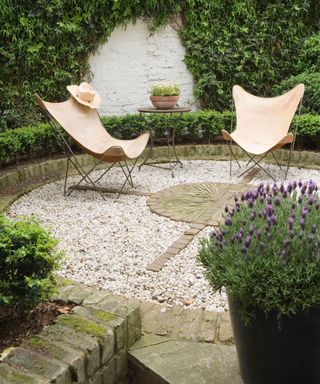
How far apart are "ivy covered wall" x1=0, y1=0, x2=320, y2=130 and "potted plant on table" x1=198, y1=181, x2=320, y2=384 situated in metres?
5.07

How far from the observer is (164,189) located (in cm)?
461

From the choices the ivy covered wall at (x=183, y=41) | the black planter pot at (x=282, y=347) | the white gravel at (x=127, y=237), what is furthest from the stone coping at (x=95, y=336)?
the ivy covered wall at (x=183, y=41)

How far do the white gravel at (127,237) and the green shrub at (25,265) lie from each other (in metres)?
0.26

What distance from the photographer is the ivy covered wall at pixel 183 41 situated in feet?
20.5

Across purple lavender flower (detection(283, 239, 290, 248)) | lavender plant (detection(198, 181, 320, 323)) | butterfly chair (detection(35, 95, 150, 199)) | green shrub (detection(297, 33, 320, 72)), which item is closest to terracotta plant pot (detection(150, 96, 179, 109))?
butterfly chair (detection(35, 95, 150, 199))

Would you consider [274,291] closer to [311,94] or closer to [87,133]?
[87,133]

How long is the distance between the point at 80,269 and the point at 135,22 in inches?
193

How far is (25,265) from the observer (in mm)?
1790

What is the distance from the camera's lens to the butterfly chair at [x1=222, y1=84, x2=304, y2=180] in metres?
5.14

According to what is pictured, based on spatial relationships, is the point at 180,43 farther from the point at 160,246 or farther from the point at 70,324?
the point at 70,324

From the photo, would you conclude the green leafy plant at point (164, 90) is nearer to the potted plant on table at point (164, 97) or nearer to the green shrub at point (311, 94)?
the potted plant on table at point (164, 97)

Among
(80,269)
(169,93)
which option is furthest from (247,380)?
(169,93)

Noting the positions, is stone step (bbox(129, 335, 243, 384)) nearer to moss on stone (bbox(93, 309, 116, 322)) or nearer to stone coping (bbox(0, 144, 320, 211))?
moss on stone (bbox(93, 309, 116, 322))

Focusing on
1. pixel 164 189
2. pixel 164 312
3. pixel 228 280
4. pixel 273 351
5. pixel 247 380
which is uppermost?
pixel 228 280
